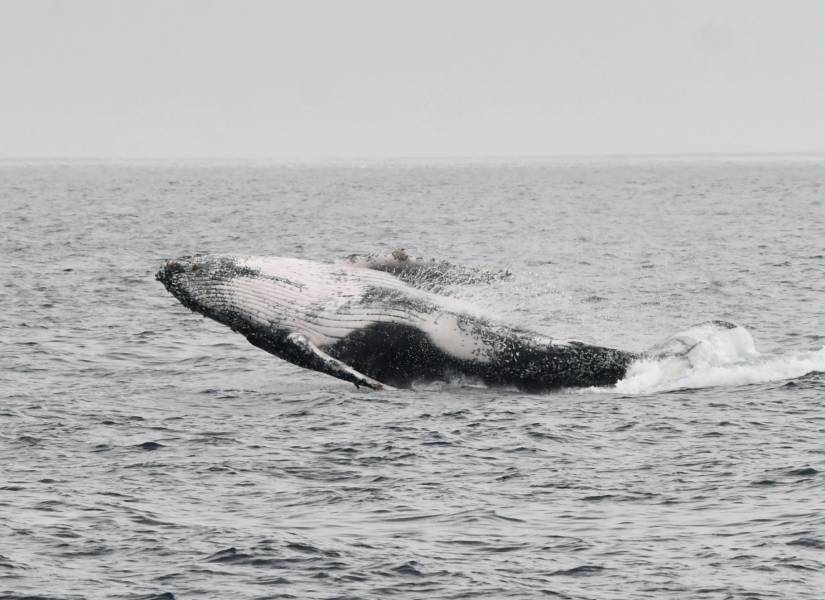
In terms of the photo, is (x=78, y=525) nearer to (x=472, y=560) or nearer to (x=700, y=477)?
(x=472, y=560)

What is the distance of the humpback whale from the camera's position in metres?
29.9

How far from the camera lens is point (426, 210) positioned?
112812mm

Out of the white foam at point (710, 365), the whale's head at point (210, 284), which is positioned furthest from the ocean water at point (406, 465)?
the whale's head at point (210, 284)

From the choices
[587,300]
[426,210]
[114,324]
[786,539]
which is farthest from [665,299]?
[426,210]

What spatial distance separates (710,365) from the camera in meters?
30.5

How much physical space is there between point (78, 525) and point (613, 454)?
908cm

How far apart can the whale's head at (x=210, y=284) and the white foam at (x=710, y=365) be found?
800 centimetres

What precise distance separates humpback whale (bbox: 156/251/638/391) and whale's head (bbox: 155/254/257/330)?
0.02 meters

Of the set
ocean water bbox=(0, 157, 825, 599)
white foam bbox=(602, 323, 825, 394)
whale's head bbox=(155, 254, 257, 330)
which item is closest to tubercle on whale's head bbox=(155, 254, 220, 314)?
whale's head bbox=(155, 254, 257, 330)

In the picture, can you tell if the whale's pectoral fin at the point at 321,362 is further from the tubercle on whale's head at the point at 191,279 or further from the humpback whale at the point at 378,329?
the tubercle on whale's head at the point at 191,279

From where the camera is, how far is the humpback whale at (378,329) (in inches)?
1177

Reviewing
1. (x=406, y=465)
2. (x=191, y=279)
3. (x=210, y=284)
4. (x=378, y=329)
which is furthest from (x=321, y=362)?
(x=406, y=465)

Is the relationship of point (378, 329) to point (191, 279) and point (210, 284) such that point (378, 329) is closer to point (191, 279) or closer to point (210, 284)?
point (210, 284)

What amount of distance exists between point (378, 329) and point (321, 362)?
1781mm
